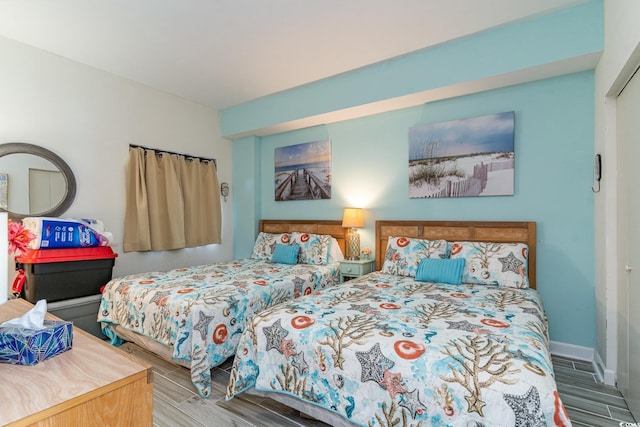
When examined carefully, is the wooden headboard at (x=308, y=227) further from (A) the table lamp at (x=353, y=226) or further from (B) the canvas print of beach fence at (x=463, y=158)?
(B) the canvas print of beach fence at (x=463, y=158)

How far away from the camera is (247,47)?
9.43 ft

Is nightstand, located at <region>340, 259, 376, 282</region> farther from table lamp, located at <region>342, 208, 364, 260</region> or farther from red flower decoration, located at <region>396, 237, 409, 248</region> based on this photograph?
red flower decoration, located at <region>396, 237, 409, 248</region>

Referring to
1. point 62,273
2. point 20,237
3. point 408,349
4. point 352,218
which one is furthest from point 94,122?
point 408,349

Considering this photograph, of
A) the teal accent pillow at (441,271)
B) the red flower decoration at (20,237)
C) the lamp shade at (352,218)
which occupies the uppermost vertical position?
the lamp shade at (352,218)

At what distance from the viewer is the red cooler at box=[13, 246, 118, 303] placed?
260 cm

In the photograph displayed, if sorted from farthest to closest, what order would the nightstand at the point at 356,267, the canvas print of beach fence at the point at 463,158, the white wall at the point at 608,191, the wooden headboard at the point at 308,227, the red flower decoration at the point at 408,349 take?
1. the wooden headboard at the point at 308,227
2. the nightstand at the point at 356,267
3. the canvas print of beach fence at the point at 463,158
4. the white wall at the point at 608,191
5. the red flower decoration at the point at 408,349

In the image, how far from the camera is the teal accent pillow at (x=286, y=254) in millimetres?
3781

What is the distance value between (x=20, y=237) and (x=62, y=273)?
1.43ft

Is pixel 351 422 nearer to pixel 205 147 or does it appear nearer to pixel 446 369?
pixel 446 369

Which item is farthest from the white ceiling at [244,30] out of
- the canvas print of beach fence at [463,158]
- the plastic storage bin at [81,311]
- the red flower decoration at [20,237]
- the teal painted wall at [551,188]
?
the plastic storage bin at [81,311]

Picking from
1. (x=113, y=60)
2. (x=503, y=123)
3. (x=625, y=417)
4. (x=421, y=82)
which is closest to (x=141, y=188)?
(x=113, y=60)

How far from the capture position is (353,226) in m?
3.64

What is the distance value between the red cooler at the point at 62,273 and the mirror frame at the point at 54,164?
0.47 meters

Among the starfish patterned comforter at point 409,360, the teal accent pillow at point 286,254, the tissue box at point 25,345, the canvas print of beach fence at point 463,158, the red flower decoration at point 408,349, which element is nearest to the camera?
the tissue box at point 25,345
